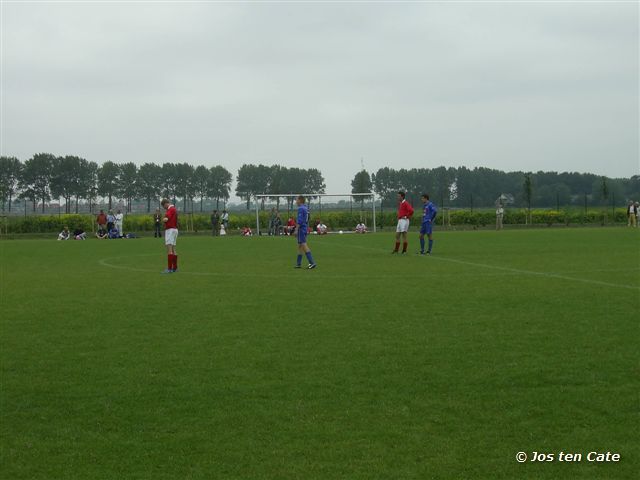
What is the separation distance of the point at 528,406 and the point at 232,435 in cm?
244

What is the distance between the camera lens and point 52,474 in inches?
195

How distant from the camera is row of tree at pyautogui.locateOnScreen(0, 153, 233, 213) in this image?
99.4 meters

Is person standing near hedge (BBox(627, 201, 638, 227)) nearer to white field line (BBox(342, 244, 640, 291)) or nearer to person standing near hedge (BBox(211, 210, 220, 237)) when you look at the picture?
person standing near hedge (BBox(211, 210, 220, 237))

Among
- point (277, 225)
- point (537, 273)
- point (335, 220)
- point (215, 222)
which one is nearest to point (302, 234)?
point (537, 273)

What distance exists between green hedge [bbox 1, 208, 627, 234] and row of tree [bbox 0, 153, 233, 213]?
30.0 meters

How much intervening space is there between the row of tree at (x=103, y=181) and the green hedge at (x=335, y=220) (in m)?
30.0

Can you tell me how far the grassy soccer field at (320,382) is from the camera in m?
5.16

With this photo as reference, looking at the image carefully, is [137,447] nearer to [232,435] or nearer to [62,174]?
[232,435]

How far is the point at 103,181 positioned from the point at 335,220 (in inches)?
2243

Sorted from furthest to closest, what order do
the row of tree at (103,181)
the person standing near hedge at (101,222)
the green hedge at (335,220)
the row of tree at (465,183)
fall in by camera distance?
the row of tree at (103,181), the row of tree at (465,183), the green hedge at (335,220), the person standing near hedge at (101,222)

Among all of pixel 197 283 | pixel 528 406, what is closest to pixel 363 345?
pixel 528 406

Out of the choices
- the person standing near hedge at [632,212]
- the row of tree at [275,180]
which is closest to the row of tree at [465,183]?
the row of tree at [275,180]

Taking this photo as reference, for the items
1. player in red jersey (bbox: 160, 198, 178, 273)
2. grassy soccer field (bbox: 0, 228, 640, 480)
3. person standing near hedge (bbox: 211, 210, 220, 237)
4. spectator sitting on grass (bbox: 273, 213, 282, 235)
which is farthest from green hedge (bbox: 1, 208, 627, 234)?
grassy soccer field (bbox: 0, 228, 640, 480)

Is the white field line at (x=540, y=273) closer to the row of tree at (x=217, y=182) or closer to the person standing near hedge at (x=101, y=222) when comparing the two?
the person standing near hedge at (x=101, y=222)
